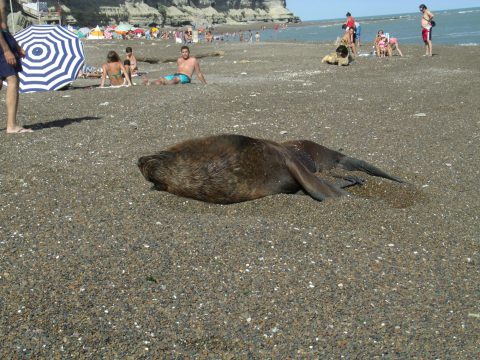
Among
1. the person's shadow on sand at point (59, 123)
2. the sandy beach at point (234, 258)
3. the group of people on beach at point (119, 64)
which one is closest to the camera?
the sandy beach at point (234, 258)

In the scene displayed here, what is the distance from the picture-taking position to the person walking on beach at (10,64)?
7.39 metres

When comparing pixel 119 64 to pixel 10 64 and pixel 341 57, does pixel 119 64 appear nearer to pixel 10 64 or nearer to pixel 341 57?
pixel 10 64

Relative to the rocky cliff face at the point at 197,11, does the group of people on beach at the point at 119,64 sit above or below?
below

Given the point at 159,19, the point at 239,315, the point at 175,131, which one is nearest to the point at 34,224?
the point at 239,315

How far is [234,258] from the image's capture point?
393cm

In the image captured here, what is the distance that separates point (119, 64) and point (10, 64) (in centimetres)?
699

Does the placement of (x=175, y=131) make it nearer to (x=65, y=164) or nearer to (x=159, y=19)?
(x=65, y=164)

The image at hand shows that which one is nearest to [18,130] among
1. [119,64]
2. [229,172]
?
[229,172]

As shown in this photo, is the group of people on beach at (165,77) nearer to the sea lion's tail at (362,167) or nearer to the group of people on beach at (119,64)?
the group of people on beach at (119,64)

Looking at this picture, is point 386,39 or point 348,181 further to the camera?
point 386,39

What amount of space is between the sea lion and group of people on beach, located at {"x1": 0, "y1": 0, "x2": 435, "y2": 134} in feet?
11.3

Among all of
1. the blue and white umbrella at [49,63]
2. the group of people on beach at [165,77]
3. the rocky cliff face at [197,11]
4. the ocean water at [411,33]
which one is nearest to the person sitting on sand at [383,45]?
the ocean water at [411,33]

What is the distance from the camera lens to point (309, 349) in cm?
292

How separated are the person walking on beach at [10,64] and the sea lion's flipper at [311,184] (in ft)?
14.5
